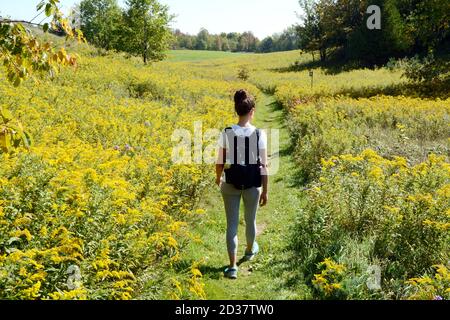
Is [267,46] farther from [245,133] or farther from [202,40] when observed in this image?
[245,133]

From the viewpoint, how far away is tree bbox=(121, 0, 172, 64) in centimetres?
3862

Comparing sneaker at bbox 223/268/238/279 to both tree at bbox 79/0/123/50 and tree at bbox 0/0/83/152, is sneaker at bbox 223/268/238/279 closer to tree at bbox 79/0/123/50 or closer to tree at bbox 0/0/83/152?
tree at bbox 0/0/83/152

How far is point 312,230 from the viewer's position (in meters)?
6.24

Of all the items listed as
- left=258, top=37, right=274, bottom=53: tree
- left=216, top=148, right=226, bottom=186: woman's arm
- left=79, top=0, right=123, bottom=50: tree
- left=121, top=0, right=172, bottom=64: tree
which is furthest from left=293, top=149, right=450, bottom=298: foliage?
left=258, top=37, right=274, bottom=53: tree

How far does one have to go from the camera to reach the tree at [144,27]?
38.6m

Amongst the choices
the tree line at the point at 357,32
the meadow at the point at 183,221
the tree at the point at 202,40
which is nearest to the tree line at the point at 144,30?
the tree line at the point at 357,32

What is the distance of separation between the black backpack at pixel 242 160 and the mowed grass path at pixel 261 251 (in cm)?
106

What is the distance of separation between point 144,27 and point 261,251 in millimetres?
36405

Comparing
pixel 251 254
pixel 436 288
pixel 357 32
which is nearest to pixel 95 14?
pixel 357 32

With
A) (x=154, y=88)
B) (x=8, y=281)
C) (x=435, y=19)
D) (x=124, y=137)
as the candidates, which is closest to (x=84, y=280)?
(x=8, y=281)

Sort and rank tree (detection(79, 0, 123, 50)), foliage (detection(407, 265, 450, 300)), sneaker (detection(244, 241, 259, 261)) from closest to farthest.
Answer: foliage (detection(407, 265, 450, 300))
sneaker (detection(244, 241, 259, 261))
tree (detection(79, 0, 123, 50))

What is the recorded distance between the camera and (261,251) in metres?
6.66

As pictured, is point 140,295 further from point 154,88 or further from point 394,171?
point 154,88
